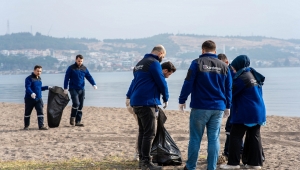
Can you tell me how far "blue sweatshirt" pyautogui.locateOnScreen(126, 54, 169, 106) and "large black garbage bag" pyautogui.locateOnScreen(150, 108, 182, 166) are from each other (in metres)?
0.59

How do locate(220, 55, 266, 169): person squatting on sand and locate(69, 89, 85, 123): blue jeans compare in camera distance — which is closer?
locate(220, 55, 266, 169): person squatting on sand

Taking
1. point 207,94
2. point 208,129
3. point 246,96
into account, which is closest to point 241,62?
point 246,96

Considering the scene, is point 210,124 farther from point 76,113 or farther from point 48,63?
point 48,63

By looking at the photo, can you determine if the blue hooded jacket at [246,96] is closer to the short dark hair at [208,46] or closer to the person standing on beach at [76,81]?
the short dark hair at [208,46]

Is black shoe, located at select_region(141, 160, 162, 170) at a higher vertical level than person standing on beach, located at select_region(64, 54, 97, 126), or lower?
lower

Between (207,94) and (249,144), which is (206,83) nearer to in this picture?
(207,94)

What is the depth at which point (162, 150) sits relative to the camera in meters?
8.09

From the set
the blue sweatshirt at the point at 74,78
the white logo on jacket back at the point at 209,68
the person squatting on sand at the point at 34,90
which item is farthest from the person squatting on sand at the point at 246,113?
the person squatting on sand at the point at 34,90

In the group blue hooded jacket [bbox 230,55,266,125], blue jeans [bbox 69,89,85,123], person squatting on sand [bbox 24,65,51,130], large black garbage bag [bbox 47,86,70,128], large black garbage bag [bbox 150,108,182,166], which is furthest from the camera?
large black garbage bag [bbox 47,86,70,128]

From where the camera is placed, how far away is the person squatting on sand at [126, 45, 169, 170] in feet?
24.6

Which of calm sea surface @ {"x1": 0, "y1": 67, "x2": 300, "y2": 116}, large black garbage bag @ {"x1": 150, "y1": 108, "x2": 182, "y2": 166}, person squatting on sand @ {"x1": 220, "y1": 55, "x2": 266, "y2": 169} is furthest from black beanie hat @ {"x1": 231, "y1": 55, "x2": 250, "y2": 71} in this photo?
calm sea surface @ {"x1": 0, "y1": 67, "x2": 300, "y2": 116}

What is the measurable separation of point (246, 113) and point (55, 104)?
23.8 feet

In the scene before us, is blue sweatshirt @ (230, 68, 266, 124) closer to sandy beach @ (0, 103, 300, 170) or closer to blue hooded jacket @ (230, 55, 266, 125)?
blue hooded jacket @ (230, 55, 266, 125)

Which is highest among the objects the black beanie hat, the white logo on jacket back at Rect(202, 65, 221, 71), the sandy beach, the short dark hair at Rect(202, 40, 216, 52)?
the short dark hair at Rect(202, 40, 216, 52)
